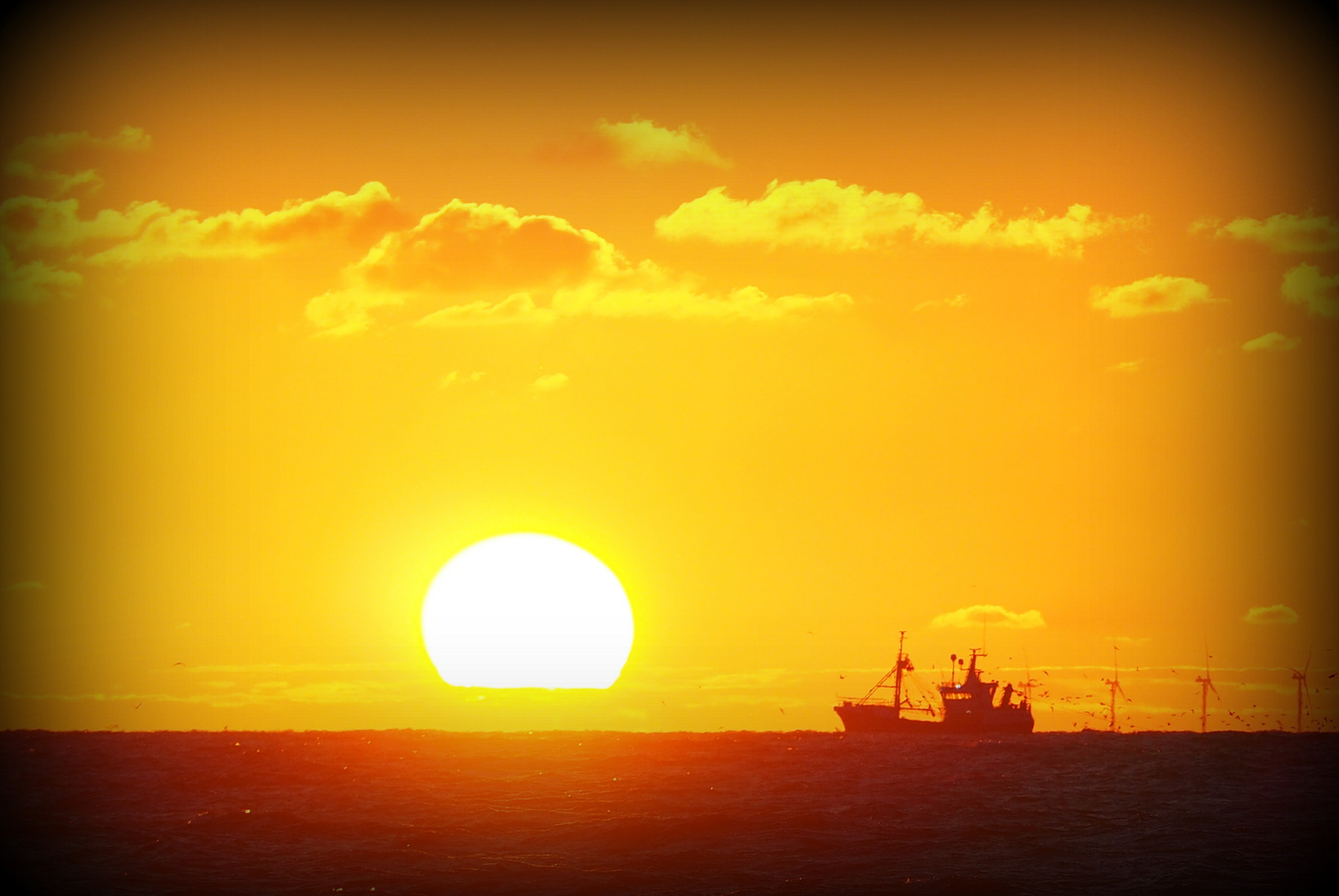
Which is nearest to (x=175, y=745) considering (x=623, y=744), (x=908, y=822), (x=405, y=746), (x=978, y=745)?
(x=405, y=746)

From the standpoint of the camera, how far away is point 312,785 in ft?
371

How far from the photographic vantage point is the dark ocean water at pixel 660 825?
6875 centimetres

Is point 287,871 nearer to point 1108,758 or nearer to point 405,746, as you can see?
point 405,746

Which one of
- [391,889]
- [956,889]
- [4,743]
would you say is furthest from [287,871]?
[4,743]

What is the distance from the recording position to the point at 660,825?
84.4 meters

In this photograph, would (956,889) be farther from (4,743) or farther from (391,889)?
(4,743)

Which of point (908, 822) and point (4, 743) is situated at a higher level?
point (908, 822)

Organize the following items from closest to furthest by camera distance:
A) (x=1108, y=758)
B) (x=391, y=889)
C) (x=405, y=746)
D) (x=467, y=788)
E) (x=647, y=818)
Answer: (x=391, y=889), (x=647, y=818), (x=467, y=788), (x=1108, y=758), (x=405, y=746)

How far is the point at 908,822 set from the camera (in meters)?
88.0

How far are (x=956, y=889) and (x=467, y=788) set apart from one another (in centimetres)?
5215

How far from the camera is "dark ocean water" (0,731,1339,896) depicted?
6875 cm

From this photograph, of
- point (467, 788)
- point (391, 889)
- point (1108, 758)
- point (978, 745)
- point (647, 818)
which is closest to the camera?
point (391, 889)

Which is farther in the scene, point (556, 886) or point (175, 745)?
point (175, 745)

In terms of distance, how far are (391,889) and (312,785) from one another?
51.2 m
